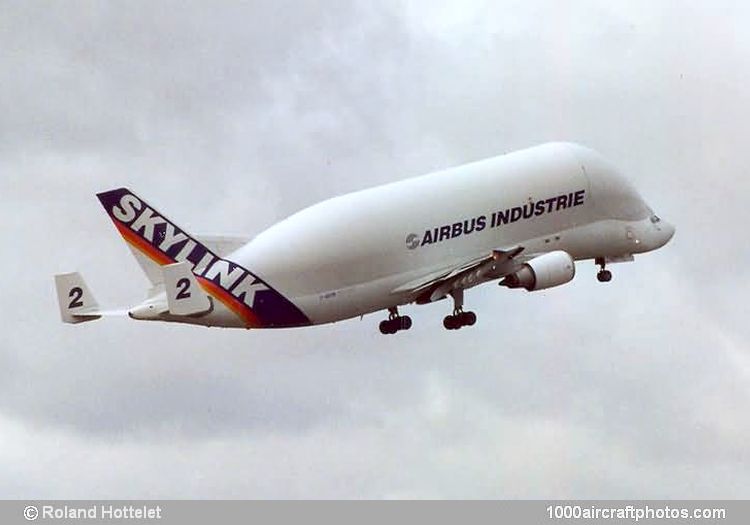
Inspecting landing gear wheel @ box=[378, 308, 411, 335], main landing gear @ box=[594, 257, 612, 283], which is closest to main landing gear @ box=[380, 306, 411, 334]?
landing gear wheel @ box=[378, 308, 411, 335]

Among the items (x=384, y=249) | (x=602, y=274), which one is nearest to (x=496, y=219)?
(x=384, y=249)

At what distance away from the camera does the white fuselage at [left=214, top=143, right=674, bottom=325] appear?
114250 mm

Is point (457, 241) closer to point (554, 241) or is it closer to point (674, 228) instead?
point (554, 241)

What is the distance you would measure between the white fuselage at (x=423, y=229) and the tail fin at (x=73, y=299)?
7342 millimetres

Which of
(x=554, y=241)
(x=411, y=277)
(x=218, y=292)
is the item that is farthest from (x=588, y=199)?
(x=218, y=292)

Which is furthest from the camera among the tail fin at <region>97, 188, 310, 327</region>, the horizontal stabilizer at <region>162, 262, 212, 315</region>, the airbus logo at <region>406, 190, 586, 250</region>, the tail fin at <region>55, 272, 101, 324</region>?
the airbus logo at <region>406, 190, 586, 250</region>

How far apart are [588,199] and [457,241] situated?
9.46 meters

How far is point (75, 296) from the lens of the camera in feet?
375

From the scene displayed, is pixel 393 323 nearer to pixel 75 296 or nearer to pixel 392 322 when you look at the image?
pixel 392 322

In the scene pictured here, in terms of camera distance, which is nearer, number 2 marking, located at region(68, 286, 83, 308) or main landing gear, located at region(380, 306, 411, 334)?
number 2 marking, located at region(68, 286, 83, 308)

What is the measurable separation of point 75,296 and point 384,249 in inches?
594

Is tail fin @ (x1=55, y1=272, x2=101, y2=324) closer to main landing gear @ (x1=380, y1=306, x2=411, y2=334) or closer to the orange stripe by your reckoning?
the orange stripe

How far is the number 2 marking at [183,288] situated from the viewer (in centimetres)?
11075

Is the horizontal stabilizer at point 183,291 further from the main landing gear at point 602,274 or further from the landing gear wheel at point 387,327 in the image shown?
the main landing gear at point 602,274
